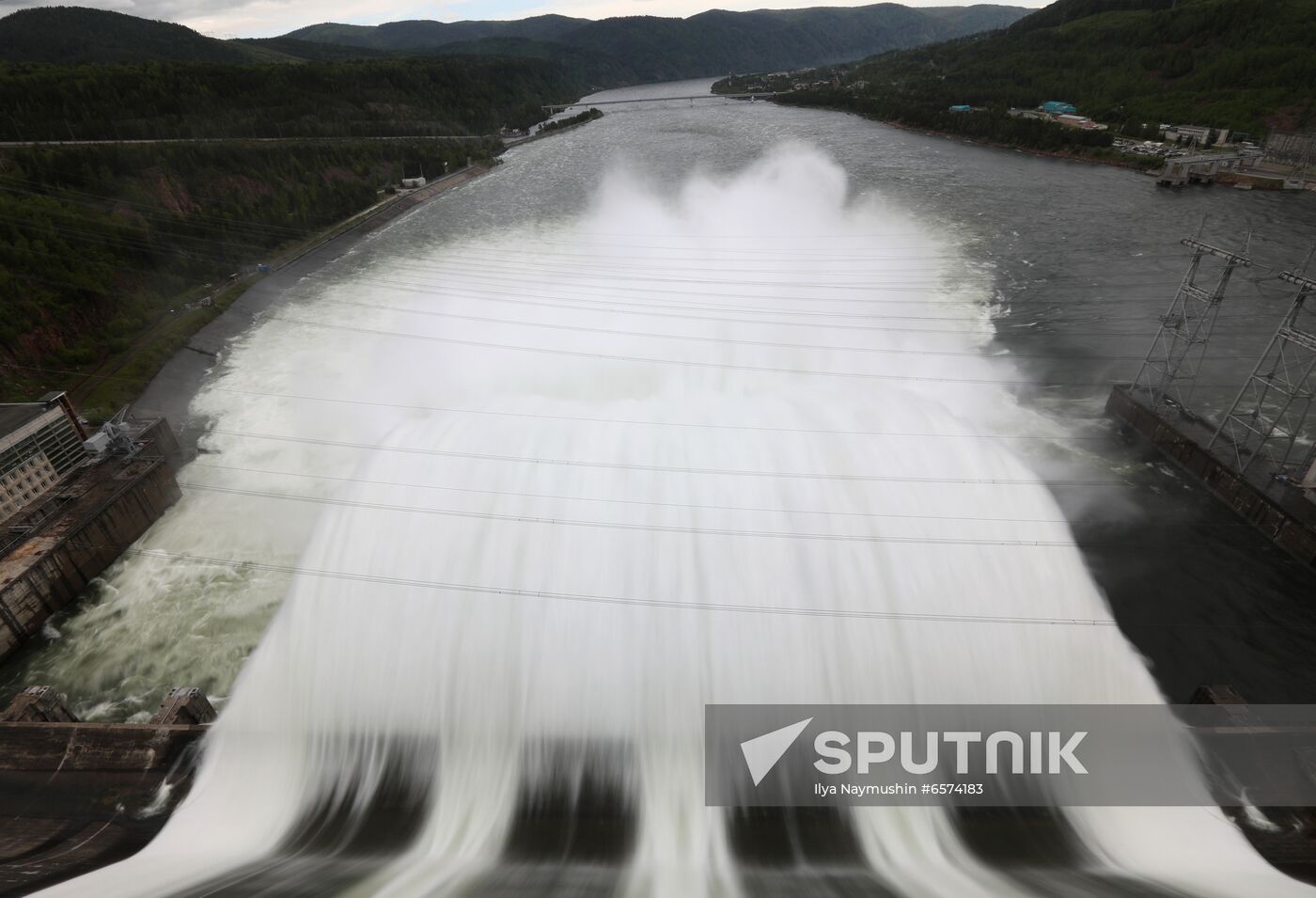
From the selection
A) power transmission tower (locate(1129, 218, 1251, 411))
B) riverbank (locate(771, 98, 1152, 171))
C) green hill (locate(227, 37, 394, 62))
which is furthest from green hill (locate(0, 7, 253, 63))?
power transmission tower (locate(1129, 218, 1251, 411))

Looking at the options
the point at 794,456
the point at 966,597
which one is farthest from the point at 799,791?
the point at 794,456

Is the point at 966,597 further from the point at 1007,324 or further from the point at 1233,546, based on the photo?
the point at 1007,324

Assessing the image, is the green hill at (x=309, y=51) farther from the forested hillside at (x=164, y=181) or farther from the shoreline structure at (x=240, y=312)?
the shoreline structure at (x=240, y=312)

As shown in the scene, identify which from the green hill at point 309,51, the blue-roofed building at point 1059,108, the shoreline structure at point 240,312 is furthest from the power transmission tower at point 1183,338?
the green hill at point 309,51

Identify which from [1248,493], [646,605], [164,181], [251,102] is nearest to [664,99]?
[251,102]

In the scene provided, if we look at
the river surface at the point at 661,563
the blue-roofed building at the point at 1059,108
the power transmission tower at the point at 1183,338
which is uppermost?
the blue-roofed building at the point at 1059,108

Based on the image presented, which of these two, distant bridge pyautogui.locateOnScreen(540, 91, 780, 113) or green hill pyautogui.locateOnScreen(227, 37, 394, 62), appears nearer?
distant bridge pyautogui.locateOnScreen(540, 91, 780, 113)

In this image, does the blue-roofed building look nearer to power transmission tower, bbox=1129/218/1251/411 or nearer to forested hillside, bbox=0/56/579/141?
power transmission tower, bbox=1129/218/1251/411
